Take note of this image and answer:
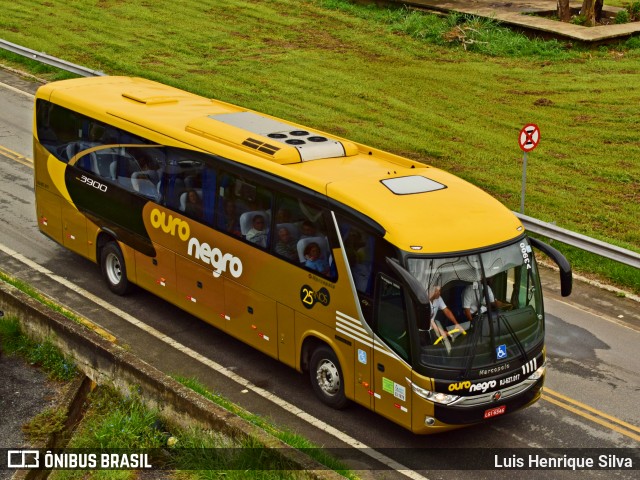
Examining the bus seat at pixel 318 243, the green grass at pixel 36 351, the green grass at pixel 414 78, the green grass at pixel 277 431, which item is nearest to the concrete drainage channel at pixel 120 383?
the green grass at pixel 36 351

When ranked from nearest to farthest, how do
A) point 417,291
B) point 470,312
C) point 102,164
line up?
point 417,291 → point 470,312 → point 102,164

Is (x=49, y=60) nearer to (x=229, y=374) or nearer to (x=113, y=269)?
(x=113, y=269)

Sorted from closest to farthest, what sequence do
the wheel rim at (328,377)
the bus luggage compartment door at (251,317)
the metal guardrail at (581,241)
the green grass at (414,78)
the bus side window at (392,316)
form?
the bus side window at (392,316), the wheel rim at (328,377), the bus luggage compartment door at (251,317), the metal guardrail at (581,241), the green grass at (414,78)

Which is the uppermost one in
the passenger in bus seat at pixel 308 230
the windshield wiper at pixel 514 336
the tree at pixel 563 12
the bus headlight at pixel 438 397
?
the tree at pixel 563 12

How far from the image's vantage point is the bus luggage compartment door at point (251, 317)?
1449 cm

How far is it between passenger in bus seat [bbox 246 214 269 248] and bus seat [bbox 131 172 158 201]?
245cm

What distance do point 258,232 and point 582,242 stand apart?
700cm

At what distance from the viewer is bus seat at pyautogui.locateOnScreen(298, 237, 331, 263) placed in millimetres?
13359

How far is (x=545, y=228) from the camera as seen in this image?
1902cm

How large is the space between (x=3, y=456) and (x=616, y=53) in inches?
1003

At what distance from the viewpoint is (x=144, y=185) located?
54.1 ft

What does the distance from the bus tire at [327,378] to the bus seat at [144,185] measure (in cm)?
423

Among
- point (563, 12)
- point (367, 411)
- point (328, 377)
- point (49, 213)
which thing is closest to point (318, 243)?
point (328, 377)

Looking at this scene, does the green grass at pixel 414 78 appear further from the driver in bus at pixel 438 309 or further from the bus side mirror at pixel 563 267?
the driver in bus at pixel 438 309
